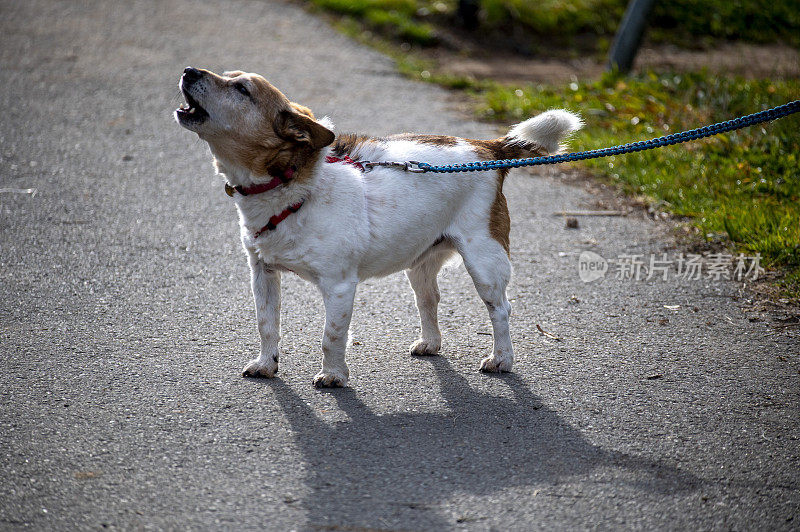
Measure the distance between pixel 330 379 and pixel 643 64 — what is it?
310 inches

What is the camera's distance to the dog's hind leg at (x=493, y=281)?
388 centimetres

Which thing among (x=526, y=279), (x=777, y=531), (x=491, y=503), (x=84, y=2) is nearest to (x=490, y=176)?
(x=526, y=279)

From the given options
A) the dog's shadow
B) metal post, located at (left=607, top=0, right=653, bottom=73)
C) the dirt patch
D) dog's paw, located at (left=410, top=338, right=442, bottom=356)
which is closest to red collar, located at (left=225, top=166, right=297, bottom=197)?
the dog's shadow

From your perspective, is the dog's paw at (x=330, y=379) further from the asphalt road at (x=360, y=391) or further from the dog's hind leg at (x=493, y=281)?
the dog's hind leg at (x=493, y=281)

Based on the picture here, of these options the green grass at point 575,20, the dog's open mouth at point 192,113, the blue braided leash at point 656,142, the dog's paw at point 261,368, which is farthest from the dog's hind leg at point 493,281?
the green grass at point 575,20

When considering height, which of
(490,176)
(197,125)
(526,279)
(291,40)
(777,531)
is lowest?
(291,40)

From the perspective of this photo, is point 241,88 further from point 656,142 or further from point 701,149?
point 701,149

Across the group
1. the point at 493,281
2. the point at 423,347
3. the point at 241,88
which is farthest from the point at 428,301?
the point at 241,88

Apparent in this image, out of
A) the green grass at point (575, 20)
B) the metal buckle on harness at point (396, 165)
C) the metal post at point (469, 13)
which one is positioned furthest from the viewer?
the green grass at point (575, 20)

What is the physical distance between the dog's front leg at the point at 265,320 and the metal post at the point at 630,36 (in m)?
6.36

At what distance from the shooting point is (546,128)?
4.09 metres

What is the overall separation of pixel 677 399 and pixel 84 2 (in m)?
11.1

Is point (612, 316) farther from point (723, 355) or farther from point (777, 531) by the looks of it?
point (777, 531)

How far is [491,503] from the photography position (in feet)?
9.39
